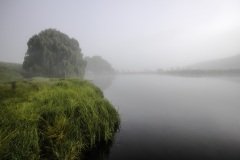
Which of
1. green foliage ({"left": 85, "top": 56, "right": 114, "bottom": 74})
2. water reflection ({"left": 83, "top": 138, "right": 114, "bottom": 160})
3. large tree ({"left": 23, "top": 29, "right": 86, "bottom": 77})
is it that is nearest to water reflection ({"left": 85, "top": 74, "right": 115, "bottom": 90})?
large tree ({"left": 23, "top": 29, "right": 86, "bottom": 77})

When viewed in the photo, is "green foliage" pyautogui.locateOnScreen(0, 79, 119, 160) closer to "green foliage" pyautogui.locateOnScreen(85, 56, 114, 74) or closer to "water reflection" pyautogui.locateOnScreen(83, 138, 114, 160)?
"water reflection" pyautogui.locateOnScreen(83, 138, 114, 160)

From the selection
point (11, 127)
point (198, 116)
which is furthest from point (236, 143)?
point (11, 127)

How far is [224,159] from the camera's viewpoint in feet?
21.1

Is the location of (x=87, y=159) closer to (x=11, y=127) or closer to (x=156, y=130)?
(x=11, y=127)

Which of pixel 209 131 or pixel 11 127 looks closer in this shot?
pixel 11 127

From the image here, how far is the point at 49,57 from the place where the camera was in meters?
42.8

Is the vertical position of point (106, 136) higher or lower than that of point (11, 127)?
lower

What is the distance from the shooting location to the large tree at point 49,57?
42175 millimetres

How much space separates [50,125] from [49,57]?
4068 centimetres

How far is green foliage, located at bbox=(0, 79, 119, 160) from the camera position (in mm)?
4840

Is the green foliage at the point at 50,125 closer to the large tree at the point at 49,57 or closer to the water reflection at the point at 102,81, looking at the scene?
the water reflection at the point at 102,81

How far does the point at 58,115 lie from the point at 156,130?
5935 millimetres

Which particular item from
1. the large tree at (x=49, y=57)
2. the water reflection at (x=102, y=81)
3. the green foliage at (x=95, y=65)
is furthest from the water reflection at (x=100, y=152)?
the green foliage at (x=95, y=65)

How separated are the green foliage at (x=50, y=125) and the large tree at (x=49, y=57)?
120 ft
